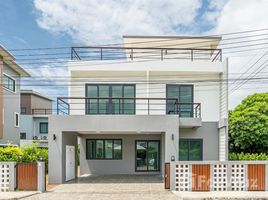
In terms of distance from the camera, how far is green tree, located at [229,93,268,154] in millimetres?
18922

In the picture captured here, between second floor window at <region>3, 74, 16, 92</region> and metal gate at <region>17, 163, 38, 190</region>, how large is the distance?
1450 centimetres

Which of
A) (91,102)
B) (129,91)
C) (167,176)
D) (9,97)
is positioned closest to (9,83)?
(9,97)

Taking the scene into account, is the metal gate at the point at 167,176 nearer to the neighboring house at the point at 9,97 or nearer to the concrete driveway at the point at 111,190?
the concrete driveway at the point at 111,190

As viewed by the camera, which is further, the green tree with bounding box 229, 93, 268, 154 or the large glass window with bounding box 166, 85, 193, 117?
the green tree with bounding box 229, 93, 268, 154

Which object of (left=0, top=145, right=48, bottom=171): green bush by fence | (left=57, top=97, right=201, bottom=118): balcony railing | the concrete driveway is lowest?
the concrete driveway

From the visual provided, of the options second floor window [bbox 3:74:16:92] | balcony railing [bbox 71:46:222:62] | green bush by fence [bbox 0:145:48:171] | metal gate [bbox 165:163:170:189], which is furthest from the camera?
second floor window [bbox 3:74:16:92]

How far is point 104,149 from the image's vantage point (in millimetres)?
18109

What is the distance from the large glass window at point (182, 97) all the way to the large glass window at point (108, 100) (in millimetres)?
2123

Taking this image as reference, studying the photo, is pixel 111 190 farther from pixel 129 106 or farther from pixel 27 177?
pixel 129 106

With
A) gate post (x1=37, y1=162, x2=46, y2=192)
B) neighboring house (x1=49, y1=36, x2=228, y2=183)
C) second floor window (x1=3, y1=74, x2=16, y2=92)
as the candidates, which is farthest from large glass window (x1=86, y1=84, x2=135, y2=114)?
second floor window (x1=3, y1=74, x2=16, y2=92)

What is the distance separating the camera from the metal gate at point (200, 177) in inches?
461

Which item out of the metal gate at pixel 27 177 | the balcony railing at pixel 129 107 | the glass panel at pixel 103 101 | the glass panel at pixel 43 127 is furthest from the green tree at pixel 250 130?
the glass panel at pixel 43 127

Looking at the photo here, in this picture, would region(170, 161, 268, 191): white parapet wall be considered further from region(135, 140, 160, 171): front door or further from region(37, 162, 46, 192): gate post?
region(135, 140, 160, 171): front door

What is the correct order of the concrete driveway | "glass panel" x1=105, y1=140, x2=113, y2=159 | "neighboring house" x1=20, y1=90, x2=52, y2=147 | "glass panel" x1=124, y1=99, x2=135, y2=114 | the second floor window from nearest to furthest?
1. the concrete driveway
2. "glass panel" x1=124, y1=99, x2=135, y2=114
3. "glass panel" x1=105, y1=140, x2=113, y2=159
4. the second floor window
5. "neighboring house" x1=20, y1=90, x2=52, y2=147
